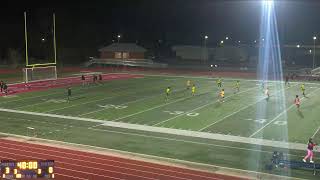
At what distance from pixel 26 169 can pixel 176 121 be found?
50.8 feet

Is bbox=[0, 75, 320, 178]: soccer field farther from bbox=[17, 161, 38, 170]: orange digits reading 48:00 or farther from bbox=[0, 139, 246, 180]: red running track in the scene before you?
bbox=[17, 161, 38, 170]: orange digits reading 48:00

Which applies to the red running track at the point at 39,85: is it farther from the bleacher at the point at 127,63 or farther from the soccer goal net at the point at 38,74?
the bleacher at the point at 127,63

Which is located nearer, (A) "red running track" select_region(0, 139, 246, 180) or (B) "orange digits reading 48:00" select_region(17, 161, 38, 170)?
(B) "orange digits reading 48:00" select_region(17, 161, 38, 170)

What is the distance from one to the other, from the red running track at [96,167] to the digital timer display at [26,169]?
4122 mm

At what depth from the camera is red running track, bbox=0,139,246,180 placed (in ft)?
52.9

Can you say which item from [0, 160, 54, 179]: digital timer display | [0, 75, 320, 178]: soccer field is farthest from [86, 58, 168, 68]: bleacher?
[0, 160, 54, 179]: digital timer display

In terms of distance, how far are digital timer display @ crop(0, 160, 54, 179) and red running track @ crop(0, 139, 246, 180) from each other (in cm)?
412

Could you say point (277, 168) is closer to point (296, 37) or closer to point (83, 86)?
point (83, 86)

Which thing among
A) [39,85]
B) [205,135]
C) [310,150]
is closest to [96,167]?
[205,135]

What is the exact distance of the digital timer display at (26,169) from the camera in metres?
11.6

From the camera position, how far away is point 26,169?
11.7 metres

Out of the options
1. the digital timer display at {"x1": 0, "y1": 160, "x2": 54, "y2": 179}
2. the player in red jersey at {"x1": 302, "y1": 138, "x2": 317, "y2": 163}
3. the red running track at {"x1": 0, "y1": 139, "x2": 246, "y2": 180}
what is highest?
the digital timer display at {"x1": 0, "y1": 160, "x2": 54, "y2": 179}

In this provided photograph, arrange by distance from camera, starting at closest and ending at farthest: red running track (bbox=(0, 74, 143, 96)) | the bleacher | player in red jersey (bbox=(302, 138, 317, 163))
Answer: player in red jersey (bbox=(302, 138, 317, 163)), red running track (bbox=(0, 74, 143, 96)), the bleacher

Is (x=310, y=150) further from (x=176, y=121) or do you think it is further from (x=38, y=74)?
(x=38, y=74)
